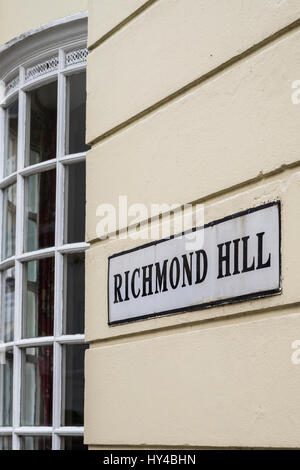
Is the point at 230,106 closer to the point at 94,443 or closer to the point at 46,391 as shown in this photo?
the point at 94,443

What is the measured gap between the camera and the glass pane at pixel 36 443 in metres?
4.60

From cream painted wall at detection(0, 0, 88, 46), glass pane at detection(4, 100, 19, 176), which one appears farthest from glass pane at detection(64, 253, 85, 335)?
cream painted wall at detection(0, 0, 88, 46)

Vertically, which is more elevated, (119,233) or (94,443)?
(119,233)

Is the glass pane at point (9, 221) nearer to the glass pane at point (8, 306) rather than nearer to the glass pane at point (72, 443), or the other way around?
the glass pane at point (8, 306)

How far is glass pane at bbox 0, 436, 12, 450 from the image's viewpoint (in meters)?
4.82

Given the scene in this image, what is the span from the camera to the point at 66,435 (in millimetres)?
4504

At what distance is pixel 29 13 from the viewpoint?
5.09 m

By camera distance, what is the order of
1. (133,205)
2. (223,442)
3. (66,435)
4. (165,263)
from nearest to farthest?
(223,442)
(165,263)
(133,205)
(66,435)

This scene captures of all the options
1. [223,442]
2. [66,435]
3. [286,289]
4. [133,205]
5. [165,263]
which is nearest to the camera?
[286,289]

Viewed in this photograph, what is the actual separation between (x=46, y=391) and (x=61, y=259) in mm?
671

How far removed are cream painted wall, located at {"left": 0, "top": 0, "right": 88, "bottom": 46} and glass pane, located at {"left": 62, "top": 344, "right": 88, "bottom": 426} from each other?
175 cm

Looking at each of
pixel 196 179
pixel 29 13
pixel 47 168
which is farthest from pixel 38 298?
pixel 196 179
